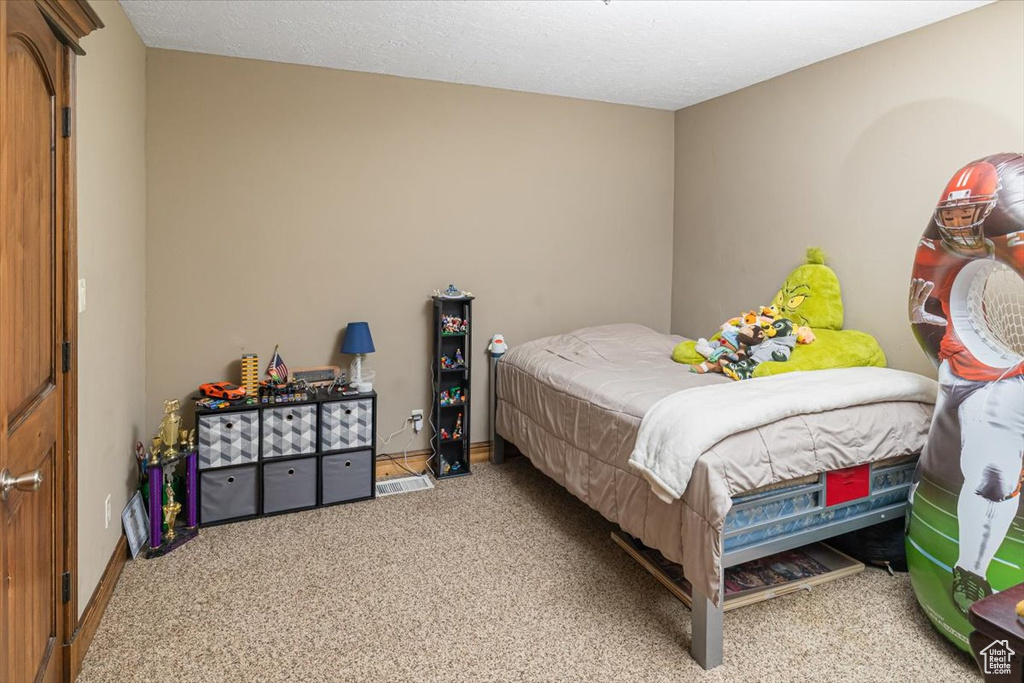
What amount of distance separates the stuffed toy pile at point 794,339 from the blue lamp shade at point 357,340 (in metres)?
1.77

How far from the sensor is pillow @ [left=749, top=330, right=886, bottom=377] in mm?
2955

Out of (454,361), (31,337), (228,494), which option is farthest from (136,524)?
(454,361)

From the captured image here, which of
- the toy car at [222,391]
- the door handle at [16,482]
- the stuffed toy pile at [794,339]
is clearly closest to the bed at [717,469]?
the stuffed toy pile at [794,339]

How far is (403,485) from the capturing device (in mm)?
3664

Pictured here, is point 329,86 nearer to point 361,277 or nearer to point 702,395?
point 361,277

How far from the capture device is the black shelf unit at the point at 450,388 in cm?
375

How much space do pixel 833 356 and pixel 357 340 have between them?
250 cm

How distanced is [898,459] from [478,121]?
2.95m

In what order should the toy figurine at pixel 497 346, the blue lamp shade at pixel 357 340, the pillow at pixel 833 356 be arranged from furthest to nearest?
the toy figurine at pixel 497 346
the blue lamp shade at pixel 357 340
the pillow at pixel 833 356

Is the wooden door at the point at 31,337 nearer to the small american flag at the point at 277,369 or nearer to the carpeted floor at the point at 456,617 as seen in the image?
the carpeted floor at the point at 456,617

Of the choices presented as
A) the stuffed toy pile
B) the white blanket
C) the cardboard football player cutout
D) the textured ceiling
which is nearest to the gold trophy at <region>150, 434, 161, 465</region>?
the textured ceiling

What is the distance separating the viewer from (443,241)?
3881 mm

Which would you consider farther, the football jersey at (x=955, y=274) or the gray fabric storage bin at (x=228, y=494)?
the gray fabric storage bin at (x=228, y=494)

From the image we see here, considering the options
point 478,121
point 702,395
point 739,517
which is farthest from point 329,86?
point 739,517
